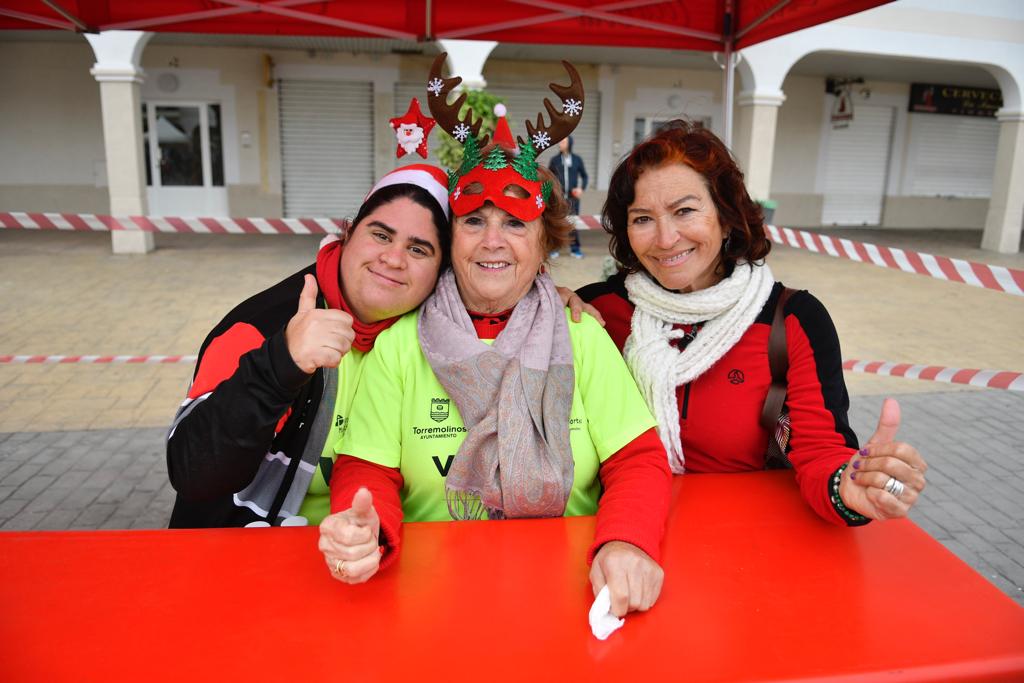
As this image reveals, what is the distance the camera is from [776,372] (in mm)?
2070

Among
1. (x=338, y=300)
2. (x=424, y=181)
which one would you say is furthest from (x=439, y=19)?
(x=338, y=300)

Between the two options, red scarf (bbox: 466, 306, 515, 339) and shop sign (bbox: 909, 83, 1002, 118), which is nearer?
red scarf (bbox: 466, 306, 515, 339)

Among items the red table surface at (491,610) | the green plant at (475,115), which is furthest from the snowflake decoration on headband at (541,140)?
the green plant at (475,115)

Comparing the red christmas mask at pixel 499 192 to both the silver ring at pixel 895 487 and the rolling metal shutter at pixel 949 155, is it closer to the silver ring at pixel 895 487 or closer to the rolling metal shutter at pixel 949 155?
the silver ring at pixel 895 487

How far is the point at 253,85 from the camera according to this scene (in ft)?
47.4

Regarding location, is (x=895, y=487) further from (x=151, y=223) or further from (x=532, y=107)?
(x=532, y=107)

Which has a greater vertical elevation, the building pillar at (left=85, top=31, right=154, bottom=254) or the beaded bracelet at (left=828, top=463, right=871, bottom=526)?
the building pillar at (left=85, top=31, right=154, bottom=254)

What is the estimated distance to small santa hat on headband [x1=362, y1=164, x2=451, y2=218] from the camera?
2.04 meters

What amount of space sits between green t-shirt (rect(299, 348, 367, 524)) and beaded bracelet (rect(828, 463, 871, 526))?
4.00 ft

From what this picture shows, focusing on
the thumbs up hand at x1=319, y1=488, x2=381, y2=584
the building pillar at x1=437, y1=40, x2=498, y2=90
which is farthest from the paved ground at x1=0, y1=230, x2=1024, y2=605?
the building pillar at x1=437, y1=40, x2=498, y2=90

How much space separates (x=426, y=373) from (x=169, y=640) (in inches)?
34.8

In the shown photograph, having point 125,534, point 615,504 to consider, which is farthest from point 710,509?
point 125,534

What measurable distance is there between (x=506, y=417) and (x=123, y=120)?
1167 centimetres

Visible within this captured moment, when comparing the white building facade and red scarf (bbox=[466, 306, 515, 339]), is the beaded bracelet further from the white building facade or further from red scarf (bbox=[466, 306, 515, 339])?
the white building facade
